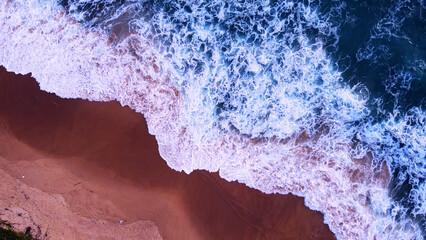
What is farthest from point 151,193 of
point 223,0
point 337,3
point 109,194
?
point 337,3

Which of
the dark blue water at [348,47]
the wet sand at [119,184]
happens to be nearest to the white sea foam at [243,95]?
the dark blue water at [348,47]

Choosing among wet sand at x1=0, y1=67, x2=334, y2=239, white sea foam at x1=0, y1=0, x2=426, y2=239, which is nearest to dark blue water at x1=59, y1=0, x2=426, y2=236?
white sea foam at x1=0, y1=0, x2=426, y2=239

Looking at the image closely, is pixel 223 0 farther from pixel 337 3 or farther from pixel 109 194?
pixel 109 194

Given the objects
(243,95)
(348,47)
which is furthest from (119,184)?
(348,47)

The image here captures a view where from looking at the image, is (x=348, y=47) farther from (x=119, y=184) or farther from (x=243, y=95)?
(x=119, y=184)

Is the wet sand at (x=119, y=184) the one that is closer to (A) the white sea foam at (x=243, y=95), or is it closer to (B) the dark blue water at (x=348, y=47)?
(A) the white sea foam at (x=243, y=95)

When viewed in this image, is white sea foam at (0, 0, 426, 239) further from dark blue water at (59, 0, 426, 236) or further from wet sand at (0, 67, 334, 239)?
wet sand at (0, 67, 334, 239)
